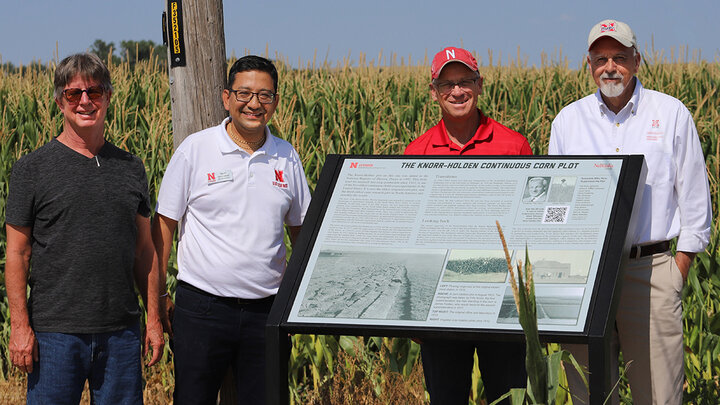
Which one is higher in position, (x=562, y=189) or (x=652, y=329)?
(x=562, y=189)

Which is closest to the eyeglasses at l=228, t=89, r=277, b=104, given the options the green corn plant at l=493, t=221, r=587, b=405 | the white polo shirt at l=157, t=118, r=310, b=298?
the white polo shirt at l=157, t=118, r=310, b=298

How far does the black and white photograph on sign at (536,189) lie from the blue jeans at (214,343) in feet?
3.68

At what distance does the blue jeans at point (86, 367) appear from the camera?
314cm

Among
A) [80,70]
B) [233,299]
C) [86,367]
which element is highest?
[80,70]

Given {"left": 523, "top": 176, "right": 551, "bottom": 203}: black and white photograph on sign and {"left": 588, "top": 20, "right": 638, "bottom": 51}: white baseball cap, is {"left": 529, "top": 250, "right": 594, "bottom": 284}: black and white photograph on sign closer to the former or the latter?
{"left": 523, "top": 176, "right": 551, "bottom": 203}: black and white photograph on sign

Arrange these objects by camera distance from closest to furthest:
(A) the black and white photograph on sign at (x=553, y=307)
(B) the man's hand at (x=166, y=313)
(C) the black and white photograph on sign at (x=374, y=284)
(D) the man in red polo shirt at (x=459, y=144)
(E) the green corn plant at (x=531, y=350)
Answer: (E) the green corn plant at (x=531, y=350)
(A) the black and white photograph on sign at (x=553, y=307)
(C) the black and white photograph on sign at (x=374, y=284)
(D) the man in red polo shirt at (x=459, y=144)
(B) the man's hand at (x=166, y=313)

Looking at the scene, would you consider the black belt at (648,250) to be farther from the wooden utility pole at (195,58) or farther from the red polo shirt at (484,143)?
the wooden utility pole at (195,58)

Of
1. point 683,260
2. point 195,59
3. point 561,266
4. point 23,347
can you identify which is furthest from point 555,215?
point 195,59

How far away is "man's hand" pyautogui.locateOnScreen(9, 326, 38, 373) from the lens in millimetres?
3121

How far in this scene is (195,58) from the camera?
14.4ft

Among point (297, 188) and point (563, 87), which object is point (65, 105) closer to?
point (297, 188)

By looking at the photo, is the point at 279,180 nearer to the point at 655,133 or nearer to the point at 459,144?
the point at 459,144

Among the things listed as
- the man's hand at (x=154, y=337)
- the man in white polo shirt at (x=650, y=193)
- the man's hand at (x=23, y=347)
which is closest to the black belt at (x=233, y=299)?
the man's hand at (x=154, y=337)

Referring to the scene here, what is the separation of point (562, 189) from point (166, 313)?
183cm
